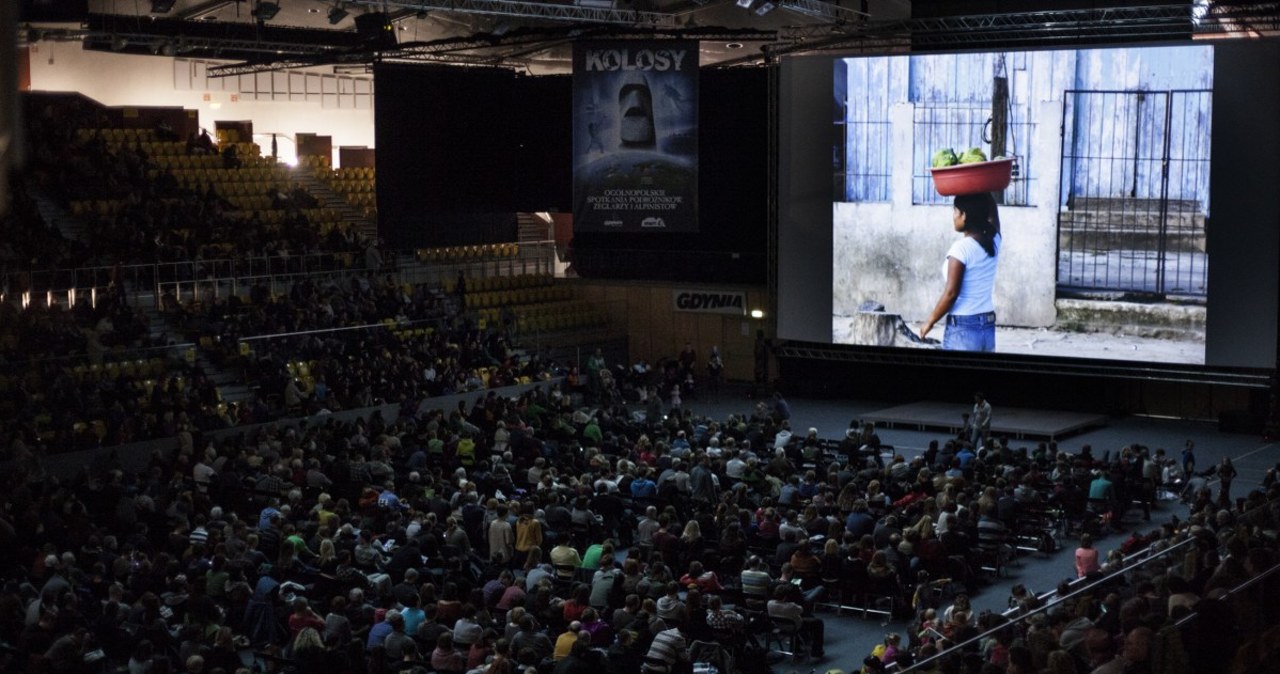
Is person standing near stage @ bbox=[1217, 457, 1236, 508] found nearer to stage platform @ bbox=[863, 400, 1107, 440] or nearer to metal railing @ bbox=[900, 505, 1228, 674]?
metal railing @ bbox=[900, 505, 1228, 674]

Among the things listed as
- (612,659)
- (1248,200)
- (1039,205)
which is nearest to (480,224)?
(1039,205)

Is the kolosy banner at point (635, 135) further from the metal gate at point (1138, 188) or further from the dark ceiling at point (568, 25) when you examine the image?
the metal gate at point (1138, 188)

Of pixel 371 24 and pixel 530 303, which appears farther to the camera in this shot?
pixel 530 303

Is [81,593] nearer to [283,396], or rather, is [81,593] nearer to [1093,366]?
[283,396]

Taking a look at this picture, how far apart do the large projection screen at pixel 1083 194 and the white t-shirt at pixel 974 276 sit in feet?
0.45

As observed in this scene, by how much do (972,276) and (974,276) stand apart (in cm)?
4

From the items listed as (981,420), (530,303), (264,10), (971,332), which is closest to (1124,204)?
(971,332)

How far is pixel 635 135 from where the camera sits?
27.3m

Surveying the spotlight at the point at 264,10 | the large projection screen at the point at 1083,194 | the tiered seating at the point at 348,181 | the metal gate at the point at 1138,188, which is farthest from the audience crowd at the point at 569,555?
the tiered seating at the point at 348,181

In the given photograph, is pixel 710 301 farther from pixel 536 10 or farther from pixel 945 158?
pixel 536 10

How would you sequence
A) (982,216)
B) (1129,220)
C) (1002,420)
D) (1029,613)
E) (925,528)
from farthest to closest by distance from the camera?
(1002,420), (982,216), (1129,220), (925,528), (1029,613)

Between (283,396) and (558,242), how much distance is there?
58.1ft

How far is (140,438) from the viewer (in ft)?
65.4

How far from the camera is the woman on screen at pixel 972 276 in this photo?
2447 cm
